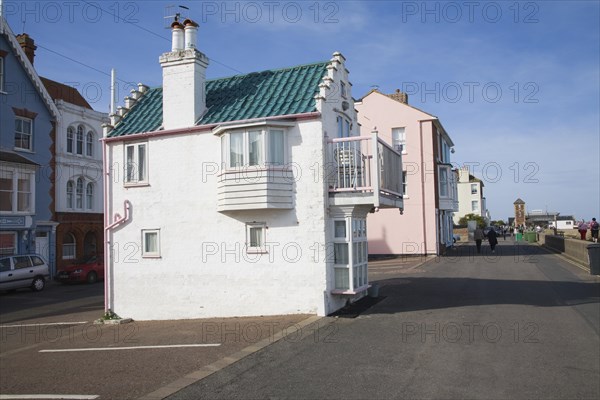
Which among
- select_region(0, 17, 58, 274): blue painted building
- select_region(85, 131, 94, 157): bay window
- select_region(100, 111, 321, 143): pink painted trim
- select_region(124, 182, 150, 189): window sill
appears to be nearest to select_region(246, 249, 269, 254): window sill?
select_region(100, 111, 321, 143): pink painted trim

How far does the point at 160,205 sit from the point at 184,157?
149 centimetres

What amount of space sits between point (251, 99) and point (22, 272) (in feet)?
53.6

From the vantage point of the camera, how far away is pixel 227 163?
12.7m

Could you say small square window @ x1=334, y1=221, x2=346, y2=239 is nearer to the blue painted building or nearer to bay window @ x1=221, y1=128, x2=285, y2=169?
bay window @ x1=221, y1=128, x2=285, y2=169

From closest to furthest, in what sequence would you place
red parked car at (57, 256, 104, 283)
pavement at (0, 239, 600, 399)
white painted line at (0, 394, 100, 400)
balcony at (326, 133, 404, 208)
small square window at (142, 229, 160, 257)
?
pavement at (0, 239, 600, 399)
white painted line at (0, 394, 100, 400)
balcony at (326, 133, 404, 208)
small square window at (142, 229, 160, 257)
red parked car at (57, 256, 104, 283)

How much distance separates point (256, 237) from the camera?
1286cm

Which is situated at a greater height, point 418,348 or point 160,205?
point 160,205

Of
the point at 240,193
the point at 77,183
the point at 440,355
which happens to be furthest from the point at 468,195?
the point at 440,355

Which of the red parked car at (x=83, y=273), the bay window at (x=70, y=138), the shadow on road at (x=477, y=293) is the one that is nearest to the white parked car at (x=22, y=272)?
the red parked car at (x=83, y=273)

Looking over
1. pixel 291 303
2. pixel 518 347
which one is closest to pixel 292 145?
pixel 291 303

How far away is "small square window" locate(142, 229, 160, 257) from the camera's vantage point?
14164 mm

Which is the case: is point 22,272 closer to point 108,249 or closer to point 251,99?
point 108,249

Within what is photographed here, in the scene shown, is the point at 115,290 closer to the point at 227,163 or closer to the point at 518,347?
the point at 227,163

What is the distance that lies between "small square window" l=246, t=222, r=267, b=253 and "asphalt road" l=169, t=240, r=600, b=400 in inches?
103
